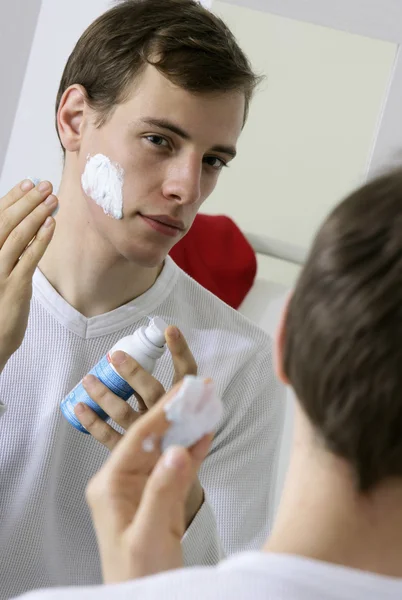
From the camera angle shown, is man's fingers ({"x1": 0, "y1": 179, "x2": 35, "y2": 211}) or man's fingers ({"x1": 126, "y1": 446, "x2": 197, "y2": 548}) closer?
man's fingers ({"x1": 126, "y1": 446, "x2": 197, "y2": 548})

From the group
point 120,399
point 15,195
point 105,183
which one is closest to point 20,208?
point 15,195

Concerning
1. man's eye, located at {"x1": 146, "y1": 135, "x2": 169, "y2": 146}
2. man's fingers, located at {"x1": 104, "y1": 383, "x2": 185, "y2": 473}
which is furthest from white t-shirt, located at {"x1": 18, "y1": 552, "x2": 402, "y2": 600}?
man's eye, located at {"x1": 146, "y1": 135, "x2": 169, "y2": 146}

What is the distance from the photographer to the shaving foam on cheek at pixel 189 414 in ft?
1.98

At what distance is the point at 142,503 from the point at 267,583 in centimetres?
12

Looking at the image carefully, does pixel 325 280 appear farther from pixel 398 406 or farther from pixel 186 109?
pixel 186 109

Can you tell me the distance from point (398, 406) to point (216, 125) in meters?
0.65

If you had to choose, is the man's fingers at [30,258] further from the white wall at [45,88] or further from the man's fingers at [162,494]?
the white wall at [45,88]

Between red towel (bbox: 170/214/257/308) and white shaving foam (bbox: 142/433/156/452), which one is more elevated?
white shaving foam (bbox: 142/433/156/452)

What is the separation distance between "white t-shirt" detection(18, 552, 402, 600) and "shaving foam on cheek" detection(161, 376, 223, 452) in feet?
0.45

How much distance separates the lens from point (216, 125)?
3.44 feet

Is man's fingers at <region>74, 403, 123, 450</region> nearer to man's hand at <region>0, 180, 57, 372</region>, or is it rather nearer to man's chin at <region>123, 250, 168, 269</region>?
man's hand at <region>0, 180, 57, 372</region>

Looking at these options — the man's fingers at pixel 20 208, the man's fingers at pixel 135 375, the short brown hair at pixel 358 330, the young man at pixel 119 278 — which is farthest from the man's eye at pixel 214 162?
the short brown hair at pixel 358 330

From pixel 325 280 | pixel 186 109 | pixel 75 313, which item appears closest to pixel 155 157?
pixel 186 109

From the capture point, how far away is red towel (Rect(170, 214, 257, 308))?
142cm
